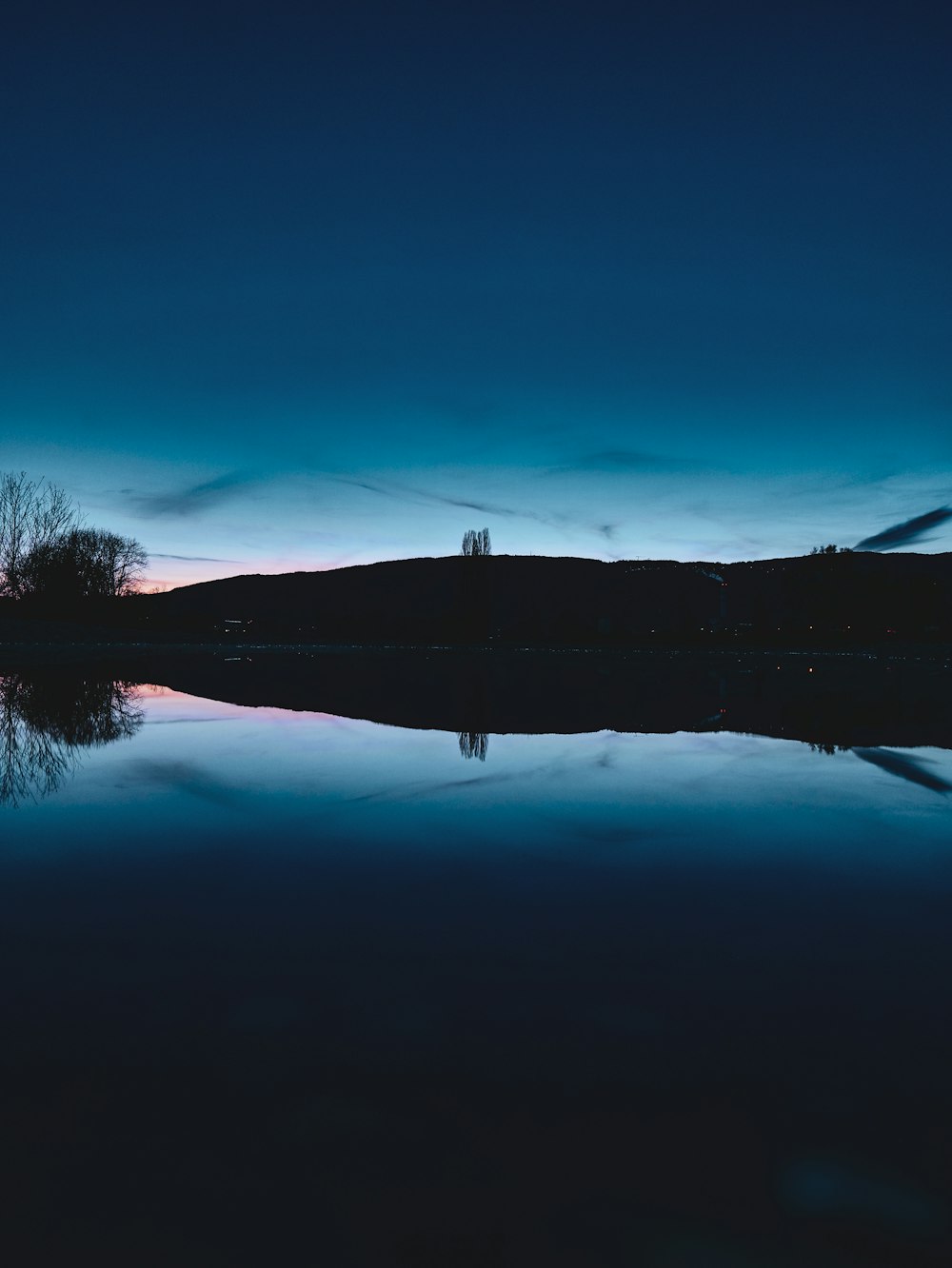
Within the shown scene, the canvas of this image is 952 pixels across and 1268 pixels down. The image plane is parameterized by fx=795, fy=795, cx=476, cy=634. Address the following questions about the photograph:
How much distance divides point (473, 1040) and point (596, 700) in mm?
13925

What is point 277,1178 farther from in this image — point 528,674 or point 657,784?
point 528,674

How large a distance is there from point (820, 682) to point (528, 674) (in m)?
9.18

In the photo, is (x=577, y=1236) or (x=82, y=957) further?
(x=82, y=957)

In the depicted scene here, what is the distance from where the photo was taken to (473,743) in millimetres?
9609

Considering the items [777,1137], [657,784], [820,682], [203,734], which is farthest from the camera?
[820,682]

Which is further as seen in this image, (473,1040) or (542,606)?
(542,606)

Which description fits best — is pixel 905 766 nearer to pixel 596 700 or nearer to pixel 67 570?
pixel 596 700

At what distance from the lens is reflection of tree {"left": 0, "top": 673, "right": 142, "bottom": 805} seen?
22.7ft

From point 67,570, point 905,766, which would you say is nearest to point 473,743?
point 905,766

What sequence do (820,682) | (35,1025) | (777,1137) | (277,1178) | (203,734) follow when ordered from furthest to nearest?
(820,682), (203,734), (35,1025), (777,1137), (277,1178)

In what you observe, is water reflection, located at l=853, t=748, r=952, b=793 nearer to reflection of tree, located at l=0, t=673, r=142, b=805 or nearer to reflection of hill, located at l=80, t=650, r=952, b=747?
reflection of hill, located at l=80, t=650, r=952, b=747

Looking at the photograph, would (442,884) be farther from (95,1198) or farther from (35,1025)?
(95,1198)

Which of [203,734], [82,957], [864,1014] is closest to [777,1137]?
[864,1014]

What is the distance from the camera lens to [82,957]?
3.14 metres
